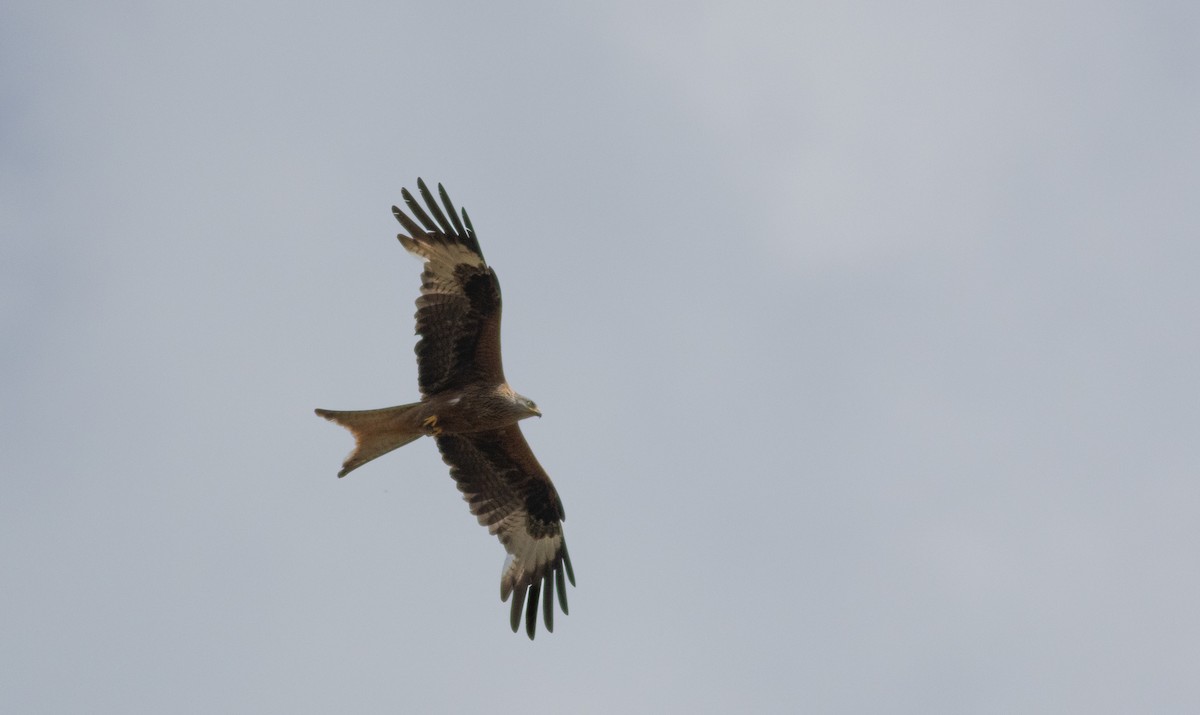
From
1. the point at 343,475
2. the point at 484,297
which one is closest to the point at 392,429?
the point at 343,475

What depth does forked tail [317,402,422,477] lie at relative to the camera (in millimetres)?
11273

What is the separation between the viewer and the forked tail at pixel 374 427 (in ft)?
37.0

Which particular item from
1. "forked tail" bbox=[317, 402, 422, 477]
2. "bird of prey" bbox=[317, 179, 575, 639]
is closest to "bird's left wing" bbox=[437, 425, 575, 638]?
"bird of prey" bbox=[317, 179, 575, 639]

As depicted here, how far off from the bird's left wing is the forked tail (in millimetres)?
766

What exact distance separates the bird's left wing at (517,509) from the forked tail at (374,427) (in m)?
0.77

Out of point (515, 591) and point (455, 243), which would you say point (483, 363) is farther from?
point (515, 591)

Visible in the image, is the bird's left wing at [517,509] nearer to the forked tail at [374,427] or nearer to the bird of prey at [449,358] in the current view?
the bird of prey at [449,358]

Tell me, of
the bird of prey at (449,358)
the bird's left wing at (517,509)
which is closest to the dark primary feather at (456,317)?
the bird of prey at (449,358)

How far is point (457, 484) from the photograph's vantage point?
12500 mm

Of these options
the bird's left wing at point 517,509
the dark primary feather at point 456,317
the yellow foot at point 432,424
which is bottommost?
the bird's left wing at point 517,509

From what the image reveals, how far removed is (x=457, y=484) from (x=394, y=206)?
9.46 feet

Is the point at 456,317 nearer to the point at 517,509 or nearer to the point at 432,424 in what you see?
the point at 432,424

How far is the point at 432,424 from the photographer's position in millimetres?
11617

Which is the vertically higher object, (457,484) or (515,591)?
(457,484)
